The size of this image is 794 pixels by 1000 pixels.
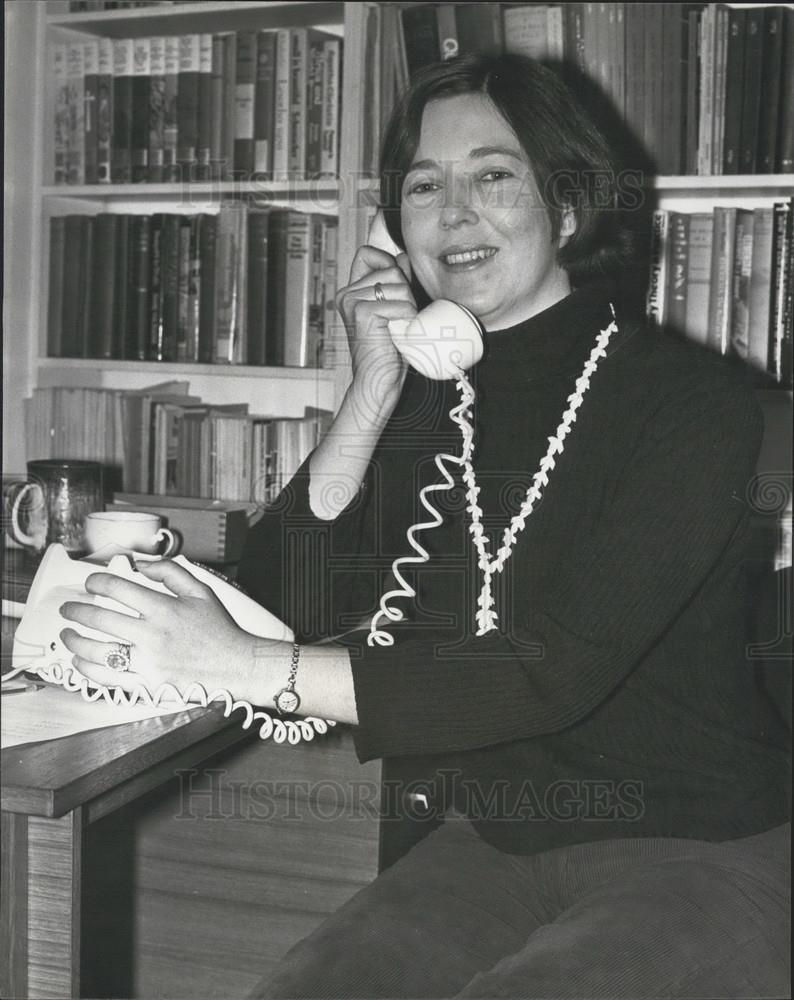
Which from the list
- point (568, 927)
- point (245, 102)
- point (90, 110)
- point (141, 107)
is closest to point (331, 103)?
point (245, 102)

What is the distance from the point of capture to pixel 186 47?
1985 mm

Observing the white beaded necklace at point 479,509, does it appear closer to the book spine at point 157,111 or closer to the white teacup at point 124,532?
the white teacup at point 124,532

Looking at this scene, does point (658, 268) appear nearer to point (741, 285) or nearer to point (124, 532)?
point (741, 285)

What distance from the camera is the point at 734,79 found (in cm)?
170

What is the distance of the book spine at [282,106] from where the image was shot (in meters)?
1.91

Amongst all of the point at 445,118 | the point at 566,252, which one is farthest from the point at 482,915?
the point at 445,118

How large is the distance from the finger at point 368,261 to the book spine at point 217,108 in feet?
2.51

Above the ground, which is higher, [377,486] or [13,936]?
[377,486]

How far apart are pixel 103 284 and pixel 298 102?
479 millimetres

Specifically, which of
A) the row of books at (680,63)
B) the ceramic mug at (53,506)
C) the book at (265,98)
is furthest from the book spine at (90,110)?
the ceramic mug at (53,506)

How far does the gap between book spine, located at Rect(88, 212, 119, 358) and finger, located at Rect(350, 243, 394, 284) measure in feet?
2.80

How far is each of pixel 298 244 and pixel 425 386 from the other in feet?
2.47

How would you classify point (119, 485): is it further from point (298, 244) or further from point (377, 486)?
point (377, 486)

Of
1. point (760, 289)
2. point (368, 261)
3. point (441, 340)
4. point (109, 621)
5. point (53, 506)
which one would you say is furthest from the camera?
point (760, 289)
